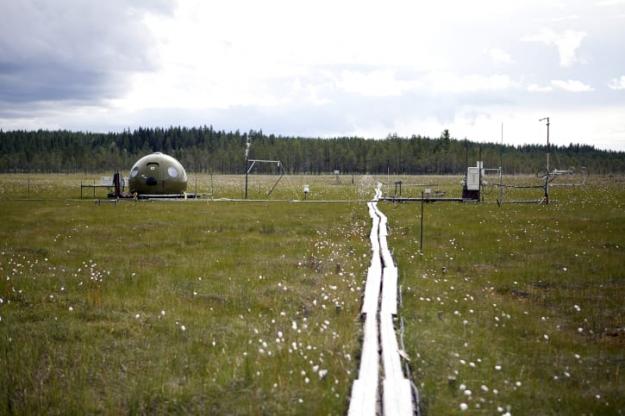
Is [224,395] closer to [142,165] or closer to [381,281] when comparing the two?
[381,281]

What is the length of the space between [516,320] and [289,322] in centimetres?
464

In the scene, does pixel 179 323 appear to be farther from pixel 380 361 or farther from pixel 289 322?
pixel 380 361

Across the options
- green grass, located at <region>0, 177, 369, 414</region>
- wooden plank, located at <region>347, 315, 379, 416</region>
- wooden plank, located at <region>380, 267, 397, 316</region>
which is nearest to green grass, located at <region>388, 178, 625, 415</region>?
wooden plank, located at <region>380, 267, 397, 316</region>

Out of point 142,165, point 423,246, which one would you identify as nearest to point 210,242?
point 423,246

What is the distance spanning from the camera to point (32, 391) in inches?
295

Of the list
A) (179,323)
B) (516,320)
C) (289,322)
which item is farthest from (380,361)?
(179,323)

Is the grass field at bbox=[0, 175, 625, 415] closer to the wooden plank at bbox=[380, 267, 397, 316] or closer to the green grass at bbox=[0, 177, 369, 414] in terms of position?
the green grass at bbox=[0, 177, 369, 414]

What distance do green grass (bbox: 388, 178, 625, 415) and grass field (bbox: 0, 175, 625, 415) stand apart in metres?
0.04

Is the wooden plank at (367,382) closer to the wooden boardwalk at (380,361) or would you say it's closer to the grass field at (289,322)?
the wooden boardwalk at (380,361)

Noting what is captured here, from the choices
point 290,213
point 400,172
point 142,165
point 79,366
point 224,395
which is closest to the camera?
point 224,395

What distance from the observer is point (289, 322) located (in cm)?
1068

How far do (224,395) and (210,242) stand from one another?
13887 millimetres

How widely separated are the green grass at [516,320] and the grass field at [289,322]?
41 mm

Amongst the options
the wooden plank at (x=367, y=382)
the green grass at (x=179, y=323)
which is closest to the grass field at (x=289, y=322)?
the green grass at (x=179, y=323)
